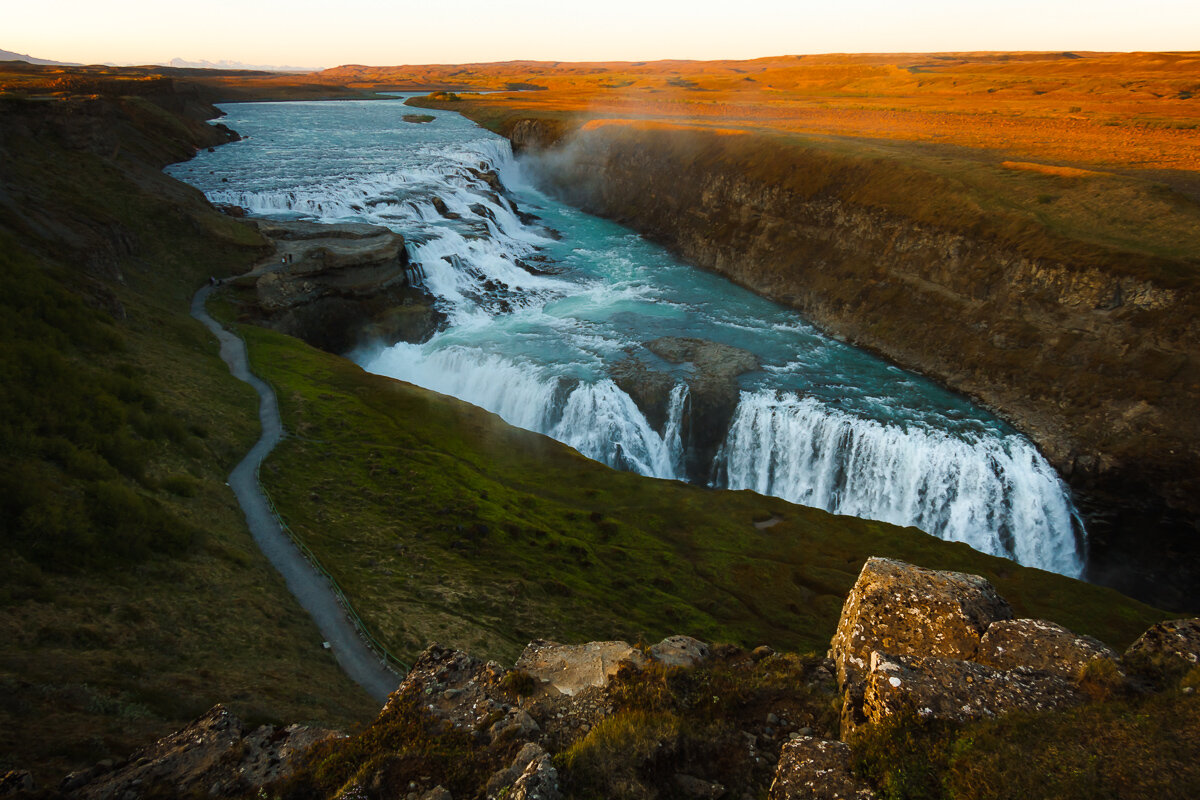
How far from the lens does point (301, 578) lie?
18.2 meters

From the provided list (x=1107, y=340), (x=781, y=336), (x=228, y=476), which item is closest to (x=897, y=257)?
(x=781, y=336)

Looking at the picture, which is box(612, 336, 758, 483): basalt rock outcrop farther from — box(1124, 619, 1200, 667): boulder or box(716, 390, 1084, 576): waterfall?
box(1124, 619, 1200, 667): boulder

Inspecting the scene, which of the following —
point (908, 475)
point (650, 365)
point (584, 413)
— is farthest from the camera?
point (650, 365)

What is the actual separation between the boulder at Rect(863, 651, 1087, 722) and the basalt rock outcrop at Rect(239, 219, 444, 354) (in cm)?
4051

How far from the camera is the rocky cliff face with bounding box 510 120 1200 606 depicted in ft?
100

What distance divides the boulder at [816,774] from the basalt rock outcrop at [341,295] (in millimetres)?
40529

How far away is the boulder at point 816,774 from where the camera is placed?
24.1 feet

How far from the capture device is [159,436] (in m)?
21.7

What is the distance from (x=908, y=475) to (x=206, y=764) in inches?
1269

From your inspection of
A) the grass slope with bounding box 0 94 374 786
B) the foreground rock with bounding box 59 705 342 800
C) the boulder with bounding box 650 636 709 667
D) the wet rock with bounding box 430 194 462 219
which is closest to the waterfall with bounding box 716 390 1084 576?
the boulder with bounding box 650 636 709 667

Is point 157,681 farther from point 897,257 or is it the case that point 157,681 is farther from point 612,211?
point 612,211

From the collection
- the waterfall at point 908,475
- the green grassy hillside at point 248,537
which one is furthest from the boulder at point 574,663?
the waterfall at point 908,475

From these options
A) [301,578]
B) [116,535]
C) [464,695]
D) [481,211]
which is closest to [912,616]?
[464,695]

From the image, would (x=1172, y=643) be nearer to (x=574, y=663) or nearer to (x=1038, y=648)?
(x=1038, y=648)
